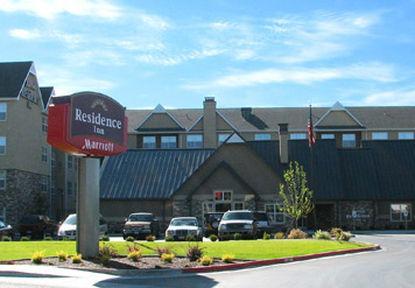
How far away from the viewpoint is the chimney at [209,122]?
72.0 metres

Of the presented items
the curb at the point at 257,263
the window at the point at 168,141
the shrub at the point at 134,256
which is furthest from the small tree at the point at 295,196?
the window at the point at 168,141

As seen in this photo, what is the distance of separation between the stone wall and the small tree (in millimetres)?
20920

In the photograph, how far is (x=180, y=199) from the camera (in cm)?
4944

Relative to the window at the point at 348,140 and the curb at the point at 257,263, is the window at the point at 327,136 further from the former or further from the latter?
the curb at the point at 257,263

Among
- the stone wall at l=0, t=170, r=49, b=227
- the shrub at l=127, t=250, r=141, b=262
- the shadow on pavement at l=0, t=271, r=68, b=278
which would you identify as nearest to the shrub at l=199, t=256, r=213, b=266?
the shrub at l=127, t=250, r=141, b=262

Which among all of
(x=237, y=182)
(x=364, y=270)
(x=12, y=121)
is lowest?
(x=364, y=270)

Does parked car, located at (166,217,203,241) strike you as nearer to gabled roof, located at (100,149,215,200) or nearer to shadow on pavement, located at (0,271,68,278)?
gabled roof, located at (100,149,215,200)

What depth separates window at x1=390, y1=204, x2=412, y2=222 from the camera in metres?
51.1

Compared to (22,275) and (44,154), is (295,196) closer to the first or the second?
(44,154)

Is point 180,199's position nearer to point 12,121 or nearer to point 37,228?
point 37,228

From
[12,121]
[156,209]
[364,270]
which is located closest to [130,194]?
[156,209]

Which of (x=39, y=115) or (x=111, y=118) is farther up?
(x=39, y=115)

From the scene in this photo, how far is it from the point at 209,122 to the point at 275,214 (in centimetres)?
2575

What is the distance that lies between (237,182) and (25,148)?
18.2 metres
